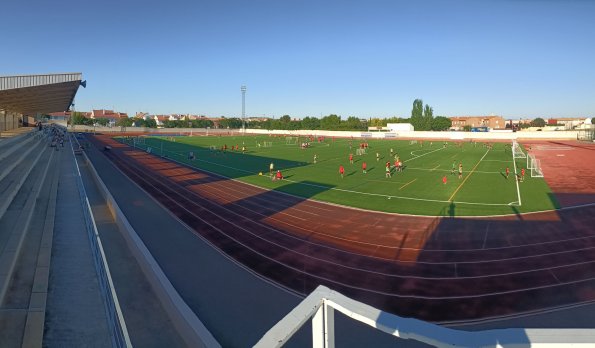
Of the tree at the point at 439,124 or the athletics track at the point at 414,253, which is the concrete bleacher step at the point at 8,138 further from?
the tree at the point at 439,124

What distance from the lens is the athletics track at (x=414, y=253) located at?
10469 mm

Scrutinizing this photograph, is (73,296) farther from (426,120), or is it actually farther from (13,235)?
(426,120)

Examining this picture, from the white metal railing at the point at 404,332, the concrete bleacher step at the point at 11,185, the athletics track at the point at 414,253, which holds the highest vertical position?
the white metal railing at the point at 404,332

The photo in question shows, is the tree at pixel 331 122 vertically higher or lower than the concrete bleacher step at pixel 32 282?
higher

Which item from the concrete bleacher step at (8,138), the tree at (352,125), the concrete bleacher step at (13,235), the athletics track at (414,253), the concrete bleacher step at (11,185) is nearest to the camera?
the concrete bleacher step at (13,235)

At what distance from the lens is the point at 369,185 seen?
28.5m

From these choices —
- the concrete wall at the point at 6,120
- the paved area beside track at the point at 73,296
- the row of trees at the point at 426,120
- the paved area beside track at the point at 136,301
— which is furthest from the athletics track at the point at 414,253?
the row of trees at the point at 426,120

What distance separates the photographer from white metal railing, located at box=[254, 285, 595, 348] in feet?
7.38

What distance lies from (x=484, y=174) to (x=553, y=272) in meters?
25.5

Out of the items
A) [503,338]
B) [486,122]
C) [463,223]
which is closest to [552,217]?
[463,223]

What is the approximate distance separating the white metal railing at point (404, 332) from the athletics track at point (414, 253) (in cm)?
760

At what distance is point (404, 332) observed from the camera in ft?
8.54

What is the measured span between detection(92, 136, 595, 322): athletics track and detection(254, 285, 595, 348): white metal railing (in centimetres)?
760

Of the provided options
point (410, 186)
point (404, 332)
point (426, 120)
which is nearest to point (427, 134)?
point (426, 120)
